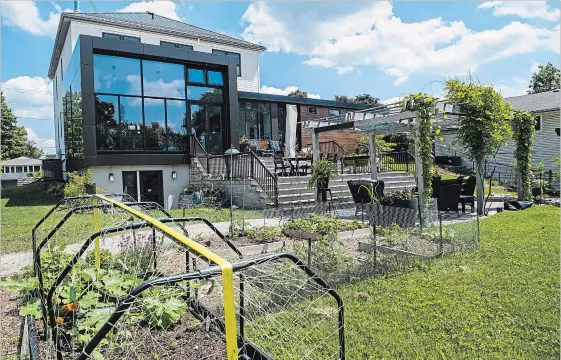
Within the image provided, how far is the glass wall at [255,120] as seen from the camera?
19297 mm

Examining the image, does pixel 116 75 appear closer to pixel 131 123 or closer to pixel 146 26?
pixel 131 123

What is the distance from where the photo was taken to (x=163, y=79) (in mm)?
14195

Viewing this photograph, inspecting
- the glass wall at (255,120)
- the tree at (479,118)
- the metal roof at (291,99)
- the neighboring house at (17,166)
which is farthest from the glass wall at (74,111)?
the neighboring house at (17,166)

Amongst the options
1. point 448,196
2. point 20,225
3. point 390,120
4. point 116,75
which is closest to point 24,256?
point 20,225

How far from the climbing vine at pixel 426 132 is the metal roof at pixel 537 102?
1467cm

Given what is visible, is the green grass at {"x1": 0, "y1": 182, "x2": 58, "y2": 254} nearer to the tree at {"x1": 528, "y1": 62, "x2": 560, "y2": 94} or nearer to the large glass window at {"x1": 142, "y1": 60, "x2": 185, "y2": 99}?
the large glass window at {"x1": 142, "y1": 60, "x2": 185, "y2": 99}

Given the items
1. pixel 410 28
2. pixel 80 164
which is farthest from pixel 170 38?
pixel 410 28

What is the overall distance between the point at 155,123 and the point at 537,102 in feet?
67.7

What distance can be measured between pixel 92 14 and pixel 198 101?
32.4ft

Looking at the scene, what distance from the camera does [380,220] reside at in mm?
6066

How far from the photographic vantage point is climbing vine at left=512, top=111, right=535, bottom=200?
1137cm

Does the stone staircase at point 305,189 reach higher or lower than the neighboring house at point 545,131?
lower

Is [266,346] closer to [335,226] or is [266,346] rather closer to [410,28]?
[335,226]

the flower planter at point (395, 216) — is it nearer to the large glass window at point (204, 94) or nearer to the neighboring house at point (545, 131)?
the large glass window at point (204, 94)
